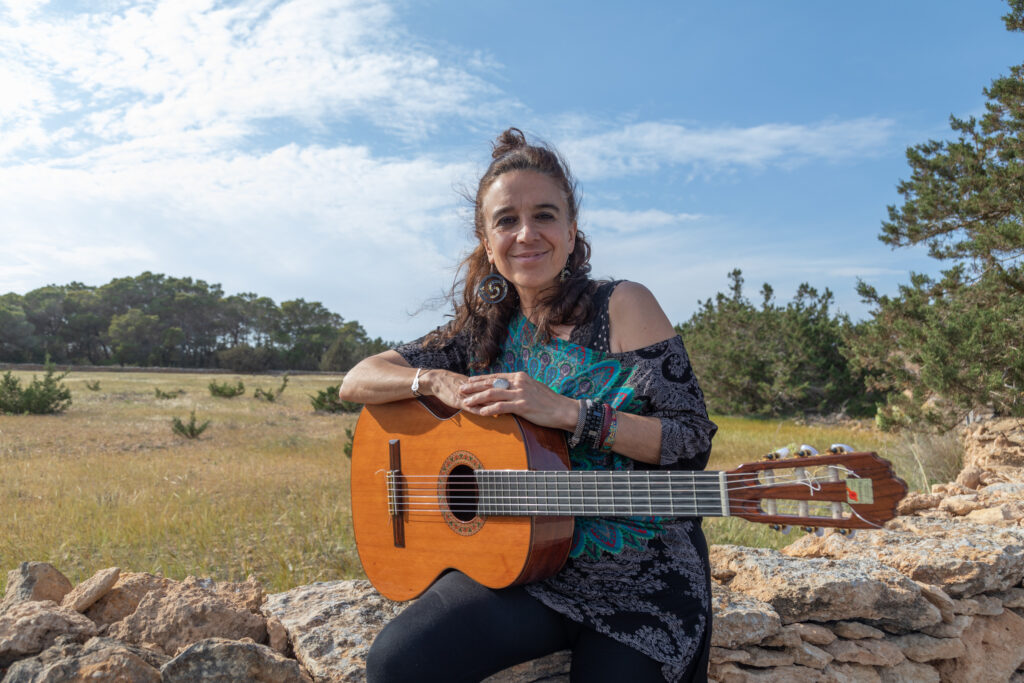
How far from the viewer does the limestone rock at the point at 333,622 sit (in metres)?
2.13

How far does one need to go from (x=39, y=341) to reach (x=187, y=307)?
72.8 feet

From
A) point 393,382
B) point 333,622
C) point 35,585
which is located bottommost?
point 333,622

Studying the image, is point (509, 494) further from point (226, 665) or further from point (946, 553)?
point (946, 553)

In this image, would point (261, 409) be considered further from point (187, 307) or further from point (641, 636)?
point (187, 307)

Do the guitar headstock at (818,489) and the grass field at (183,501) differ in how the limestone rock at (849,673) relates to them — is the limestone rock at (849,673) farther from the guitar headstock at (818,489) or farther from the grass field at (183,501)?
the grass field at (183,501)

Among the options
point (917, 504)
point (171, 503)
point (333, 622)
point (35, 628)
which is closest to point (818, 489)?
point (333, 622)

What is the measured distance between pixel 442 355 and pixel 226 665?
3.94 feet

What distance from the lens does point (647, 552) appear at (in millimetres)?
1832

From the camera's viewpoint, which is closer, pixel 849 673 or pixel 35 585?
pixel 35 585

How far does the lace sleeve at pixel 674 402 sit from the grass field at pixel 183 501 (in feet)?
8.85

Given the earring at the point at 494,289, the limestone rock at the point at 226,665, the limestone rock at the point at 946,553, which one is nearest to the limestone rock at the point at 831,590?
the limestone rock at the point at 946,553

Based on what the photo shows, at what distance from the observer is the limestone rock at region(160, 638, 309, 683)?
1954mm

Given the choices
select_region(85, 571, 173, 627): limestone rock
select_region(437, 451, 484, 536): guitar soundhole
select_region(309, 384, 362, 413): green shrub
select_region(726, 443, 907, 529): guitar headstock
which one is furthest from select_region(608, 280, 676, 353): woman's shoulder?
select_region(309, 384, 362, 413): green shrub

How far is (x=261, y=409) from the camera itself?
1659 centimetres
